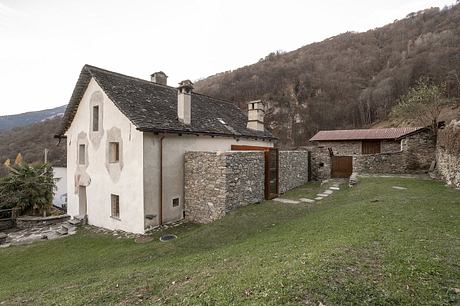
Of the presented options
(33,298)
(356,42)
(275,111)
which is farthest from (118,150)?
(356,42)

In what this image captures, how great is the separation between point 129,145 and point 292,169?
1043cm

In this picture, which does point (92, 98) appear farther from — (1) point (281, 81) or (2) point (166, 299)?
(1) point (281, 81)

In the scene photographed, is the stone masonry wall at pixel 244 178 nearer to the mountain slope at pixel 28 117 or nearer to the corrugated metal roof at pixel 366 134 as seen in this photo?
the corrugated metal roof at pixel 366 134

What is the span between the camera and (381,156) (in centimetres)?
1745

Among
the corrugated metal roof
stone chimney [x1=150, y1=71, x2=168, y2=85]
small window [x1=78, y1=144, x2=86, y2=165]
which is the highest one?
stone chimney [x1=150, y1=71, x2=168, y2=85]

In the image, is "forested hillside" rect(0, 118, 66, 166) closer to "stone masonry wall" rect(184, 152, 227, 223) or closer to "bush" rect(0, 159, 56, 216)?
"bush" rect(0, 159, 56, 216)

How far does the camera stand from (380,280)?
3816mm

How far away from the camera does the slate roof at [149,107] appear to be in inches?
465

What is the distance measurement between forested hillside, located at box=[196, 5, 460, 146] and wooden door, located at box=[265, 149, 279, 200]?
30.2m

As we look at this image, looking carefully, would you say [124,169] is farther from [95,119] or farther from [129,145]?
[95,119]

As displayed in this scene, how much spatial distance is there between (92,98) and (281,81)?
4792cm

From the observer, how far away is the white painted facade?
11.4 meters

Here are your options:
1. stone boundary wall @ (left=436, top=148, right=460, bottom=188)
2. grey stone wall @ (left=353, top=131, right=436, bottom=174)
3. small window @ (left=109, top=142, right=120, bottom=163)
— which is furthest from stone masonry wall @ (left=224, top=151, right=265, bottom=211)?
grey stone wall @ (left=353, top=131, right=436, bottom=174)

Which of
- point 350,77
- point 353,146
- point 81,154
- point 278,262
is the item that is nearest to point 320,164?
point 353,146
